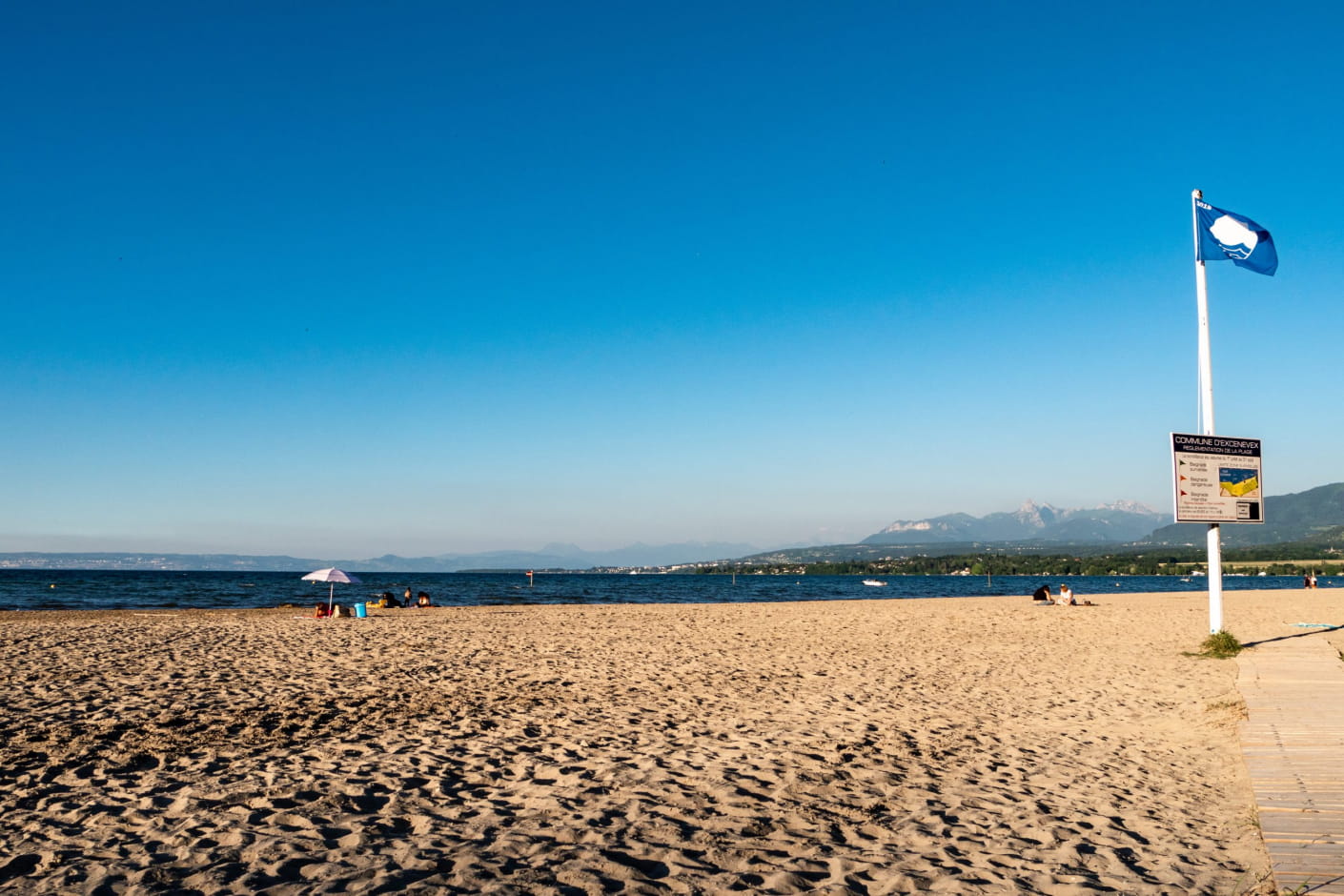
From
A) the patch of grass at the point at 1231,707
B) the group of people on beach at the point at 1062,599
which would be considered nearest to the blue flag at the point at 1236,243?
the patch of grass at the point at 1231,707

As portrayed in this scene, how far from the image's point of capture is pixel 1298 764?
7.55 meters

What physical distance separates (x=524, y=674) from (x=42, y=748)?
6.93 m

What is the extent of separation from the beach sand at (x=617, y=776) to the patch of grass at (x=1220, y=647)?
1736 millimetres

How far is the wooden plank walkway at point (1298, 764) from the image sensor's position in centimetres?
523

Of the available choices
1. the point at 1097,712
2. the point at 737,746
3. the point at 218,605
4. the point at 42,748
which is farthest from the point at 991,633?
the point at 218,605

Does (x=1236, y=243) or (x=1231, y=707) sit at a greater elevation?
(x=1236, y=243)

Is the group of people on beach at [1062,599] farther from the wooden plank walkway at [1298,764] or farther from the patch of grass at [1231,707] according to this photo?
the patch of grass at [1231,707]

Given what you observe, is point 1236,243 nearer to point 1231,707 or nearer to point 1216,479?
point 1216,479

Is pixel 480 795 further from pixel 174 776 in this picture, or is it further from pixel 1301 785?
pixel 1301 785

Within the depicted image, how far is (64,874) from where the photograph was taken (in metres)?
5.15

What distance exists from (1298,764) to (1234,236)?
12.4 meters

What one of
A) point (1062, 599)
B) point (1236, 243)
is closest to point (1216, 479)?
point (1236, 243)

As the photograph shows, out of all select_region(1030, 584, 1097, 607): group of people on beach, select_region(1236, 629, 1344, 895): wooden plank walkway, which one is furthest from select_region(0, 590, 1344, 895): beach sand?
select_region(1030, 584, 1097, 607): group of people on beach

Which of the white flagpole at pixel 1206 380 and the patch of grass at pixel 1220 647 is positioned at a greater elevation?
the white flagpole at pixel 1206 380
